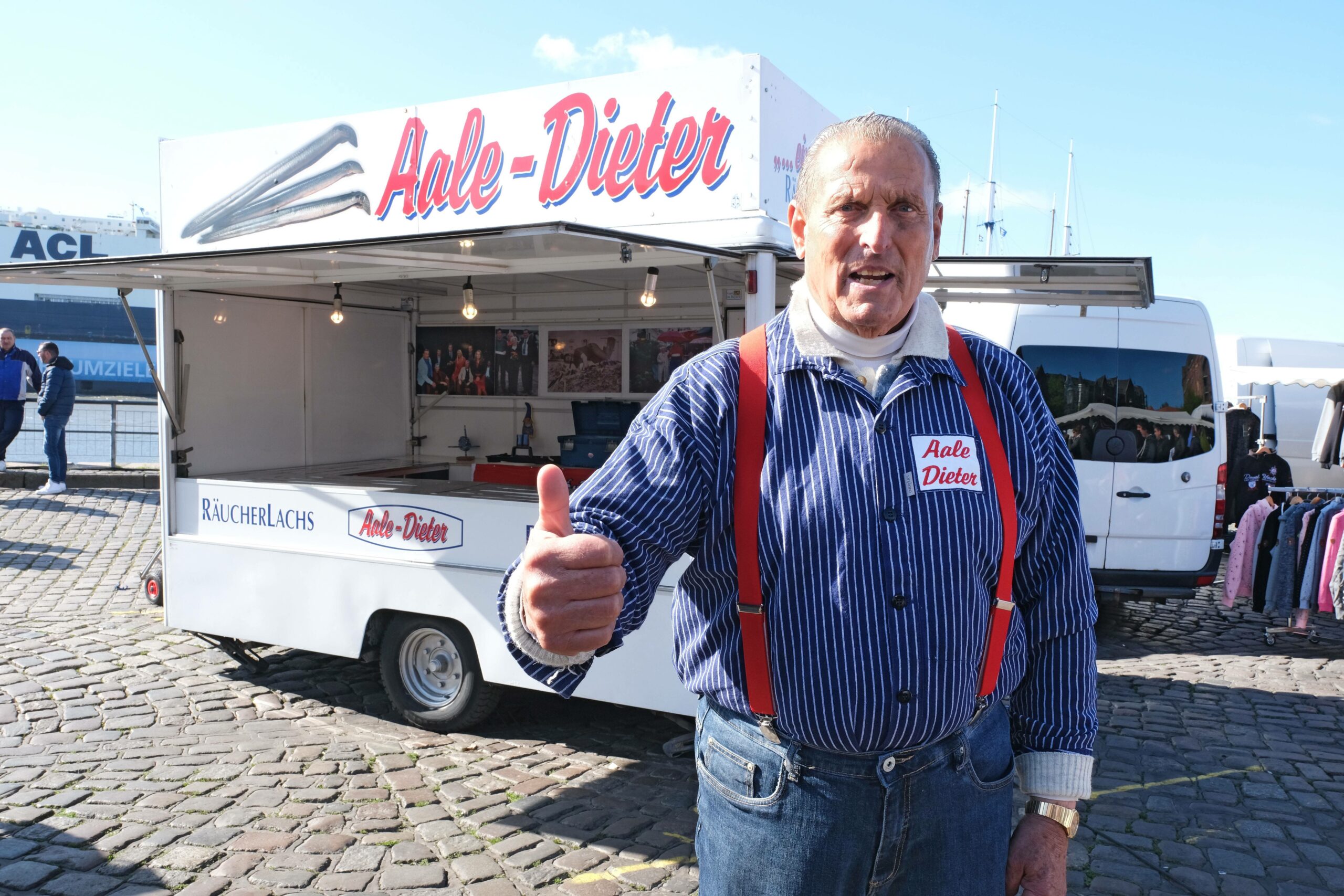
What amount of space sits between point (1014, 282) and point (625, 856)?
3.81m

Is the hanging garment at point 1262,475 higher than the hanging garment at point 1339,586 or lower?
higher

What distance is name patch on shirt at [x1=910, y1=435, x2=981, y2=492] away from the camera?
170 centimetres

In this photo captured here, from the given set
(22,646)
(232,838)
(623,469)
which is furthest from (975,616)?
(22,646)

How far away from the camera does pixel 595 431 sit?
838 centimetres

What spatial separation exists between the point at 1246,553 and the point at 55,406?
13815mm

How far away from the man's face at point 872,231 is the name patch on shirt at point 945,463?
22 centimetres

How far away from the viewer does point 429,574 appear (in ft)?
17.7

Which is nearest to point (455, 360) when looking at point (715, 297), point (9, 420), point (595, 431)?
point (595, 431)

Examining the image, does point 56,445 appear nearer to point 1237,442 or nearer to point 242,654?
point 242,654

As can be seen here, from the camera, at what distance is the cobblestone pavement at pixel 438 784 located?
12.9ft

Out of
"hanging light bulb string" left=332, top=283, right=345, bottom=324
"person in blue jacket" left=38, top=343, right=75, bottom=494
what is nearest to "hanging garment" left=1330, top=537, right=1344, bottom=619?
"hanging light bulb string" left=332, top=283, right=345, bottom=324

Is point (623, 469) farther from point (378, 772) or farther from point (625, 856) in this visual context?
point (378, 772)

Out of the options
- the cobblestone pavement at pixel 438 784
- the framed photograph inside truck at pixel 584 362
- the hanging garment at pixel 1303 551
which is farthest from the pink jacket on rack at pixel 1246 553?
the framed photograph inside truck at pixel 584 362

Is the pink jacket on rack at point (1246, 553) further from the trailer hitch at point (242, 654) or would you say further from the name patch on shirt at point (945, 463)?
the name patch on shirt at point (945, 463)
